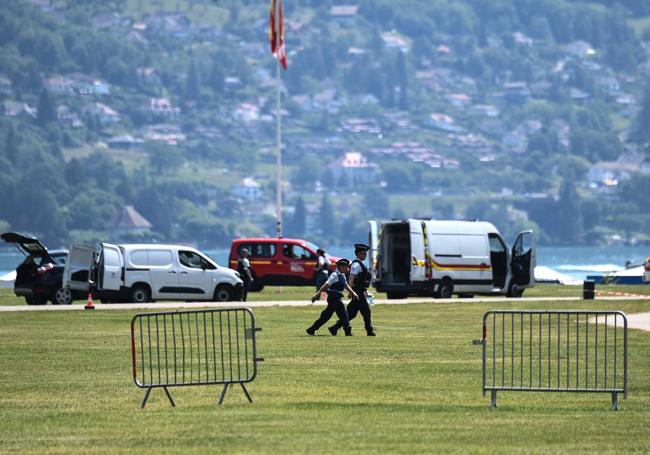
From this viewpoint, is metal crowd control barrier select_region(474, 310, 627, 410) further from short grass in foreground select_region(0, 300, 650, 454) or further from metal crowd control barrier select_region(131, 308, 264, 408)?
metal crowd control barrier select_region(131, 308, 264, 408)

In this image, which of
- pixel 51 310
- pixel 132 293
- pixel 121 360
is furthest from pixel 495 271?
pixel 121 360

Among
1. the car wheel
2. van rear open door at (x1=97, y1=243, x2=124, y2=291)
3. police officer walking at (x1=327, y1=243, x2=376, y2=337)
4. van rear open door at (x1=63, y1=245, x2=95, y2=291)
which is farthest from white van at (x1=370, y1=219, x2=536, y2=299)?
police officer walking at (x1=327, y1=243, x2=376, y2=337)

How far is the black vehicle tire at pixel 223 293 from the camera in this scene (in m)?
46.4

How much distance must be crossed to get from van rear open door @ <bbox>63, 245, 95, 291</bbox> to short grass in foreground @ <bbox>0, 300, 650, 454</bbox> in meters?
A: 15.1

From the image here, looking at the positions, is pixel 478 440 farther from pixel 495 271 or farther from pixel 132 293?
pixel 495 271

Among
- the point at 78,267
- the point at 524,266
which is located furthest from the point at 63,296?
the point at 524,266

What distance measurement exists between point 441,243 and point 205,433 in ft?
113

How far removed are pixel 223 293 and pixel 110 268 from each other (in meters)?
3.28

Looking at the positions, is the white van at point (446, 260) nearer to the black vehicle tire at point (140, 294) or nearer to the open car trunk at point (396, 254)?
the open car trunk at point (396, 254)

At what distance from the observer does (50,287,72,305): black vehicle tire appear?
146 feet

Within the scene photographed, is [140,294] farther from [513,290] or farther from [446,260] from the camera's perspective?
[513,290]

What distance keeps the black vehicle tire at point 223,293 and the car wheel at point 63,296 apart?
12.7ft

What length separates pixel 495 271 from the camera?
51438 mm

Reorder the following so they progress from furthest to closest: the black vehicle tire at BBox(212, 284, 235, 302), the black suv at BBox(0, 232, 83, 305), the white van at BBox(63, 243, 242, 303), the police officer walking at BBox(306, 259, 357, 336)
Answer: the black vehicle tire at BBox(212, 284, 235, 302) → the black suv at BBox(0, 232, 83, 305) → the white van at BBox(63, 243, 242, 303) → the police officer walking at BBox(306, 259, 357, 336)
